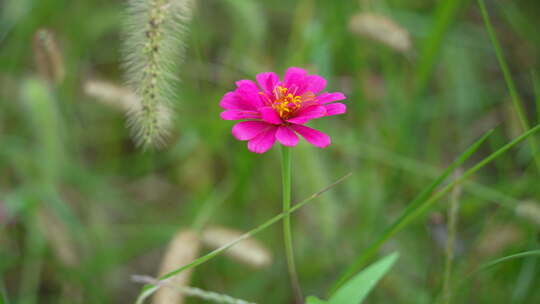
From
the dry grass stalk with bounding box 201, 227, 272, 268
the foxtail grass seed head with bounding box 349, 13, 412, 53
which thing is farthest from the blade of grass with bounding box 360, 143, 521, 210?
the dry grass stalk with bounding box 201, 227, 272, 268

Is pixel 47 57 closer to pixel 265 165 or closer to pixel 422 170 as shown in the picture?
pixel 265 165

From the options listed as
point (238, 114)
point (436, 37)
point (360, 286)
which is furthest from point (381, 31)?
point (360, 286)

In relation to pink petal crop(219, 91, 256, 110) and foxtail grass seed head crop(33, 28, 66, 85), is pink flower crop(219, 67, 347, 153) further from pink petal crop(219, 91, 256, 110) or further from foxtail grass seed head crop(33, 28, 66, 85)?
foxtail grass seed head crop(33, 28, 66, 85)

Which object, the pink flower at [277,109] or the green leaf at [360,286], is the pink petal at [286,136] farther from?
the green leaf at [360,286]

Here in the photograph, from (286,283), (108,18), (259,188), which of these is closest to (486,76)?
(259,188)

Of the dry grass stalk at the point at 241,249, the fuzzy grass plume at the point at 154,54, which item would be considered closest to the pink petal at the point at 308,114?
the fuzzy grass plume at the point at 154,54

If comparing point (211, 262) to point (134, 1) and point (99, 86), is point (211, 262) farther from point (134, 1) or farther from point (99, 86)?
point (134, 1)
